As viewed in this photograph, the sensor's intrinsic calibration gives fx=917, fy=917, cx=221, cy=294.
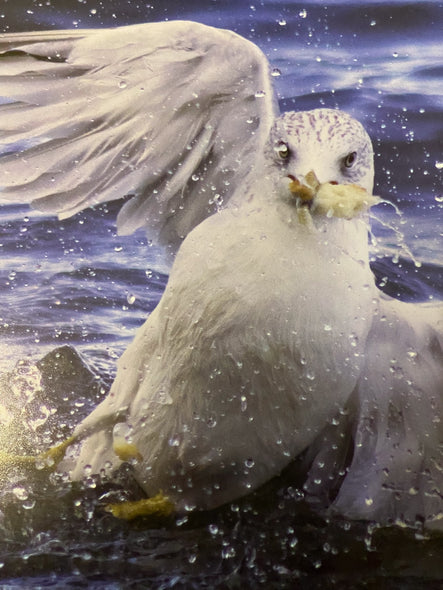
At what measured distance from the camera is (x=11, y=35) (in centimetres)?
127

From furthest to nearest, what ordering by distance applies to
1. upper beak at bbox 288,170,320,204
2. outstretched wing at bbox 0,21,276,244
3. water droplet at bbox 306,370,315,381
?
outstretched wing at bbox 0,21,276,244, water droplet at bbox 306,370,315,381, upper beak at bbox 288,170,320,204

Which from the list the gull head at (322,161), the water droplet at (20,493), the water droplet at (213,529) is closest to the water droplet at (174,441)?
the water droplet at (213,529)

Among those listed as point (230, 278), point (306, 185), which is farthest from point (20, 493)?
point (306, 185)

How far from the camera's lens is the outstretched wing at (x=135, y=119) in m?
1.19

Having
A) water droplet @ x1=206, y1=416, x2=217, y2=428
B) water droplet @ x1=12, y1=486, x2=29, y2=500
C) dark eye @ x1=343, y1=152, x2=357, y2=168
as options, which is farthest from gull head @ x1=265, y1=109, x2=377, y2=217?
water droplet @ x1=12, y1=486, x2=29, y2=500

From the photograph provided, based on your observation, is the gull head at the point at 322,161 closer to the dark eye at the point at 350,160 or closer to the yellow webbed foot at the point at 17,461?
the dark eye at the point at 350,160

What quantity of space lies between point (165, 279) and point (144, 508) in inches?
12.2

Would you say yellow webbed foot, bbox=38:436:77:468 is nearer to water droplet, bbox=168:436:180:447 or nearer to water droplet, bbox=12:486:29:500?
water droplet, bbox=12:486:29:500

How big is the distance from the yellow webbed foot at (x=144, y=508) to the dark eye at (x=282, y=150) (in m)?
0.46

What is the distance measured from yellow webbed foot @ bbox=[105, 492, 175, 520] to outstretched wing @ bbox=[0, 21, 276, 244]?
1.16 ft

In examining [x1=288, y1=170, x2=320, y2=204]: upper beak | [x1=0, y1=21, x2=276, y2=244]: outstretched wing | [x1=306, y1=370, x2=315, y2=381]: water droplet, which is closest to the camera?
[x1=288, y1=170, x2=320, y2=204]: upper beak

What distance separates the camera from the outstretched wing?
3.90ft

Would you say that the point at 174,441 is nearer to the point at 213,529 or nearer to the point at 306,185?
the point at 213,529

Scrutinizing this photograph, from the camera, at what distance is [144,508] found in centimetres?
116
